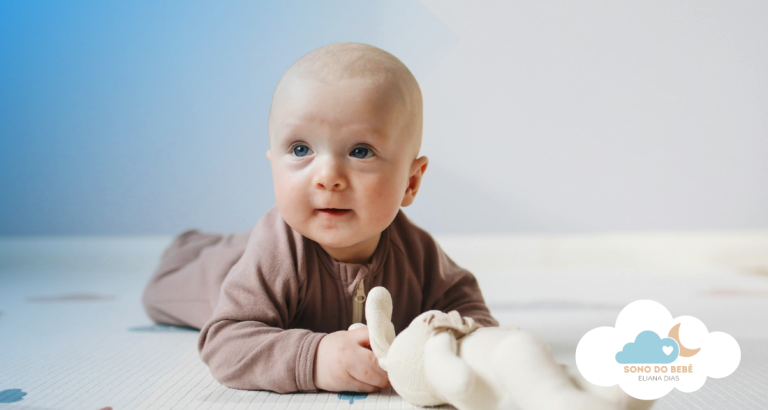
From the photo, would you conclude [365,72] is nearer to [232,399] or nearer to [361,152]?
[361,152]

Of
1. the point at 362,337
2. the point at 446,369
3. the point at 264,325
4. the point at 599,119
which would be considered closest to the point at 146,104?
the point at 599,119

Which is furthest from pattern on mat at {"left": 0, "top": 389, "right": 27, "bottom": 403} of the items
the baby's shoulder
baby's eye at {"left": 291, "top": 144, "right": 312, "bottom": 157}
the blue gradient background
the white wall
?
the white wall

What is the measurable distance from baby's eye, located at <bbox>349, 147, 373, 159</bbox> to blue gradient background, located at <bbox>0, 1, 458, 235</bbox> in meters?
1.43

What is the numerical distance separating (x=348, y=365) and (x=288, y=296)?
0.17 meters

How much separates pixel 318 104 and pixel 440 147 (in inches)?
60.2

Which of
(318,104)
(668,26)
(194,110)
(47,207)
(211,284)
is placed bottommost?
(47,207)

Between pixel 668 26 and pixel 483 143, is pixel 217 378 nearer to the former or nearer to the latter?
pixel 483 143

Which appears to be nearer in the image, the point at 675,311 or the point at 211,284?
the point at 211,284

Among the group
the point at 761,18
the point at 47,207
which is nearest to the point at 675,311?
the point at 761,18

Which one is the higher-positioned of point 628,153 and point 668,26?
point 668,26

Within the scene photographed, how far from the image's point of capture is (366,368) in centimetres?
70

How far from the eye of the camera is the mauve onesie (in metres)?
0.73

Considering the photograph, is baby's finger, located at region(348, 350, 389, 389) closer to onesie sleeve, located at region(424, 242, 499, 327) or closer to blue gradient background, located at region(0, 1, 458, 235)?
onesie sleeve, located at region(424, 242, 499, 327)

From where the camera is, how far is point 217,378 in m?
0.76
